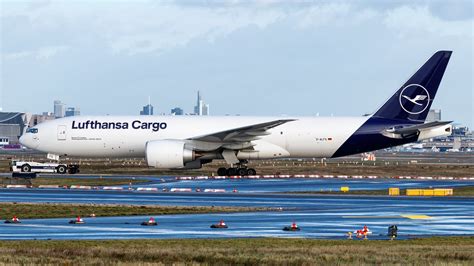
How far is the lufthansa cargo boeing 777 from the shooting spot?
6438 centimetres

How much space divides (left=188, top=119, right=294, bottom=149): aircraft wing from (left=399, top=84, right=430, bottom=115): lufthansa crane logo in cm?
827

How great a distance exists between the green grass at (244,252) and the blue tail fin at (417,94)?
1454 inches

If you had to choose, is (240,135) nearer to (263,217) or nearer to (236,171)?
(236,171)

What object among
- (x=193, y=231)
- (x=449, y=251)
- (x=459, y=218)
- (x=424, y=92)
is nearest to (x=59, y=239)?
(x=193, y=231)

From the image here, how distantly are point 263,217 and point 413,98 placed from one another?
1232 inches

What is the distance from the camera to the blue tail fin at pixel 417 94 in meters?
65.6

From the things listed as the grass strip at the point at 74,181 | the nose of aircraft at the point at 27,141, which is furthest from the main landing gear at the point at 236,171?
the nose of aircraft at the point at 27,141

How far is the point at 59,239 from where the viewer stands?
2878cm

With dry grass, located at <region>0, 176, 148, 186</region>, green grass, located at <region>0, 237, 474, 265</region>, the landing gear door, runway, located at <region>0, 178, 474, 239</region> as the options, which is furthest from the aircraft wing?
green grass, located at <region>0, 237, 474, 265</region>

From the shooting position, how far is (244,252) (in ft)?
81.8

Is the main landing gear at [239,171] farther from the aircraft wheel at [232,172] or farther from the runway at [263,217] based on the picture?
the runway at [263,217]

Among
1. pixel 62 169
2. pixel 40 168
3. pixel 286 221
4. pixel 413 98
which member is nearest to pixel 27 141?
pixel 40 168

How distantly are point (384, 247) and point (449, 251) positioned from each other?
6.48 feet

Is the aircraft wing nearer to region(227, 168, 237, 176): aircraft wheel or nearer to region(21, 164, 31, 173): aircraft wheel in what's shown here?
region(227, 168, 237, 176): aircraft wheel
